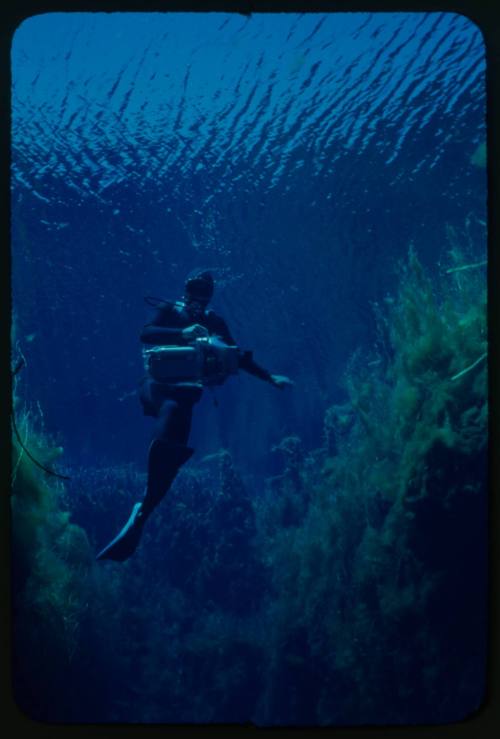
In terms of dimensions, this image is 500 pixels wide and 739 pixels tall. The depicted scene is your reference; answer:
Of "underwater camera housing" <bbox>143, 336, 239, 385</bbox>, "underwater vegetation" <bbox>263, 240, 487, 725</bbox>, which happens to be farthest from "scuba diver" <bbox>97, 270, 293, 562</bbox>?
"underwater vegetation" <bbox>263, 240, 487, 725</bbox>

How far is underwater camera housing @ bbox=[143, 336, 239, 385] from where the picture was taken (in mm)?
2576

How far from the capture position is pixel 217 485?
2.72 meters

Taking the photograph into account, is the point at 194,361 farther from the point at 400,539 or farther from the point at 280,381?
the point at 400,539

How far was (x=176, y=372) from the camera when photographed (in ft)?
8.49

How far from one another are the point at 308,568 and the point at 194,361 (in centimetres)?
121

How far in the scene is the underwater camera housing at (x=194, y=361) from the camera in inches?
101

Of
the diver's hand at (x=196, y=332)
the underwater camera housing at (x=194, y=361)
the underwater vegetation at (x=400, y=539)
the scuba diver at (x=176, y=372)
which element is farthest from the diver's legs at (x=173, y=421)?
the underwater vegetation at (x=400, y=539)

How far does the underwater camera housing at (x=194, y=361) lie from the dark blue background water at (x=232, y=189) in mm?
98

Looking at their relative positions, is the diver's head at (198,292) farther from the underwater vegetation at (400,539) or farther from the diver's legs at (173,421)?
the underwater vegetation at (400,539)

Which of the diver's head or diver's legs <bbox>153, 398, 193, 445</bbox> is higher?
the diver's head

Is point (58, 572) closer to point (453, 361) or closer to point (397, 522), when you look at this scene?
point (397, 522)

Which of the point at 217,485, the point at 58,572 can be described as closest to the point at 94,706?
the point at 58,572

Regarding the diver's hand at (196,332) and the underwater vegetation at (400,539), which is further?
the diver's hand at (196,332)

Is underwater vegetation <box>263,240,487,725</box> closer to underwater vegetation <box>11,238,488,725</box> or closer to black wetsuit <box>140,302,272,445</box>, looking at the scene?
underwater vegetation <box>11,238,488,725</box>
